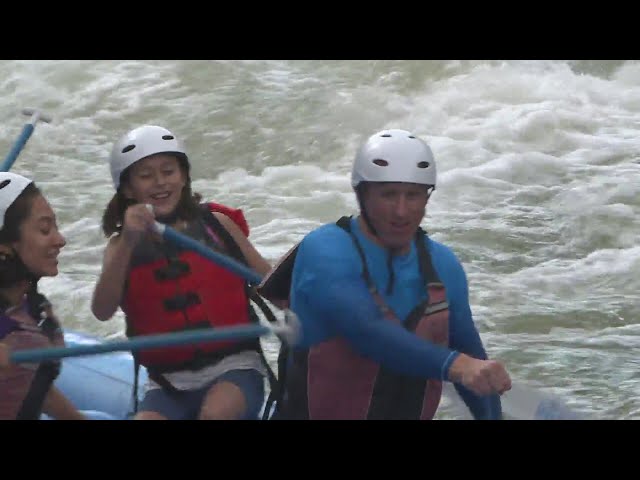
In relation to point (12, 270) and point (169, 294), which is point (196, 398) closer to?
point (169, 294)

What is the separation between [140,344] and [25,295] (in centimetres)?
47

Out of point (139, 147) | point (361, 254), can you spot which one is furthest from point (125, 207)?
point (361, 254)

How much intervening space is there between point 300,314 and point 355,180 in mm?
317

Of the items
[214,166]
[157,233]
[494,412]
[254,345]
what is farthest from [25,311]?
[214,166]

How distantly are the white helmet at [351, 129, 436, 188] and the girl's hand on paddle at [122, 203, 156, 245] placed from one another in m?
0.57

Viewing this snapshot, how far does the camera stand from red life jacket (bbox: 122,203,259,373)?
3.19 meters

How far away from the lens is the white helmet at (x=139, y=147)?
10.5 ft

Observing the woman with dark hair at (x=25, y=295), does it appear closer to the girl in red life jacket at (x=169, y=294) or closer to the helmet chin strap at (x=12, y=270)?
the helmet chin strap at (x=12, y=270)

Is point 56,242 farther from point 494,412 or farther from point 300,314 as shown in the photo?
point 494,412

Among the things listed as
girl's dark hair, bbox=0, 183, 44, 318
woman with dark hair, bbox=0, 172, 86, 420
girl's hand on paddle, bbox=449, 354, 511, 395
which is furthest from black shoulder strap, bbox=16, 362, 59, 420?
girl's hand on paddle, bbox=449, 354, 511, 395

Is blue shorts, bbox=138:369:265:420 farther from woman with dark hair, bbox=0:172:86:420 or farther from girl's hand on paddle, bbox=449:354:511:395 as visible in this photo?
girl's hand on paddle, bbox=449:354:511:395

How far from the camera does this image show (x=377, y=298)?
8.82 ft

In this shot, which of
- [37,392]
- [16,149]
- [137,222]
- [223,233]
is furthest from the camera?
[16,149]

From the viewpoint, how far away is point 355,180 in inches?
110
